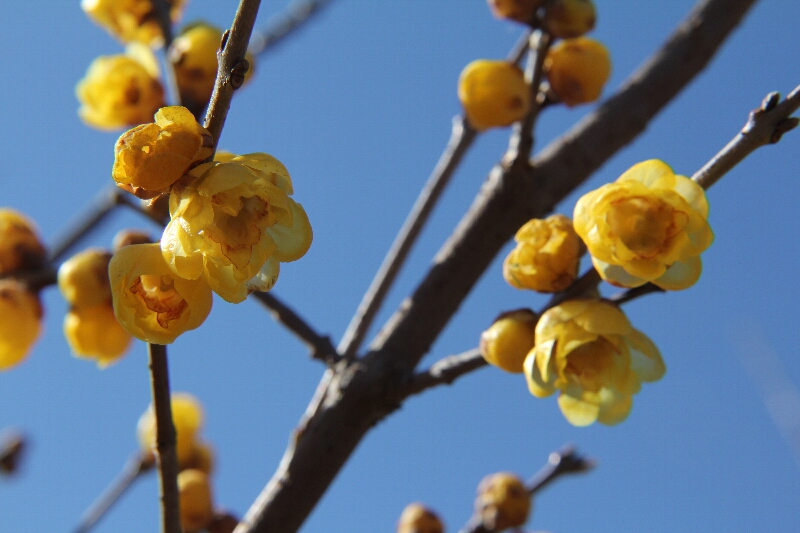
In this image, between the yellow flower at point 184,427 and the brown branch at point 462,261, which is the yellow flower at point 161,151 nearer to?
the brown branch at point 462,261

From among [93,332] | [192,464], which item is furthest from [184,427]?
[93,332]

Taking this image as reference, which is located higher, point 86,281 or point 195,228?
point 86,281

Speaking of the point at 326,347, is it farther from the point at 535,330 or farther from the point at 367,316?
the point at 535,330

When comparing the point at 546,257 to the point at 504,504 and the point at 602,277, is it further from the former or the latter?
the point at 504,504

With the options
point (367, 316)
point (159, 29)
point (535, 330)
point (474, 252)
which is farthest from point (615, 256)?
point (159, 29)

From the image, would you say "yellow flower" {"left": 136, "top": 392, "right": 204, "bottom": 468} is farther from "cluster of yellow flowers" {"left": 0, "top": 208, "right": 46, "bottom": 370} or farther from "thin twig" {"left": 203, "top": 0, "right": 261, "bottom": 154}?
"thin twig" {"left": 203, "top": 0, "right": 261, "bottom": 154}

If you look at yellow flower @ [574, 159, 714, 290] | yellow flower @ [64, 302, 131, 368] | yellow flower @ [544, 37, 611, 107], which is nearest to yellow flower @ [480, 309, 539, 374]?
yellow flower @ [574, 159, 714, 290]
